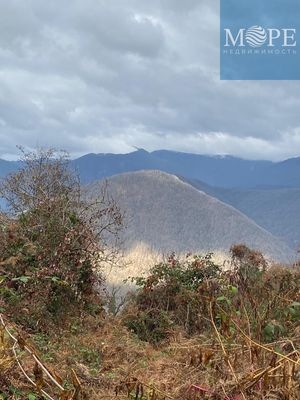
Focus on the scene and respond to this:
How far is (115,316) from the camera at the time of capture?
9.80m

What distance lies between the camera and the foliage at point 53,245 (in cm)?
807

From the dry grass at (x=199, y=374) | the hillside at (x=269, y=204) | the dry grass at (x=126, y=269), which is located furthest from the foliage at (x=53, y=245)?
the hillside at (x=269, y=204)

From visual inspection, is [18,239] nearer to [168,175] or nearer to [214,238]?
[214,238]

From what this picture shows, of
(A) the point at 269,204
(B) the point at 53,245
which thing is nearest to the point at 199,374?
(B) the point at 53,245

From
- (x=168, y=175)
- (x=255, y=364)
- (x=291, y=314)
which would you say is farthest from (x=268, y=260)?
(x=168, y=175)

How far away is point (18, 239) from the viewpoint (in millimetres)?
9188

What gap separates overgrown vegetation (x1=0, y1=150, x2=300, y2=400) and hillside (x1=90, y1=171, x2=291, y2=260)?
11761mm

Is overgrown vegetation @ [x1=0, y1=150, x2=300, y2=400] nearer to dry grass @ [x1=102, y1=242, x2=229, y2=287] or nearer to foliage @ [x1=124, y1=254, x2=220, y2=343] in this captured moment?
foliage @ [x1=124, y1=254, x2=220, y2=343]

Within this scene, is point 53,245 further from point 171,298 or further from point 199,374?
point 199,374

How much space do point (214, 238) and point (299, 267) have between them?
13302 mm

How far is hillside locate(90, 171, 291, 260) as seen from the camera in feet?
81.4

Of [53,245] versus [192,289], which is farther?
[192,289]

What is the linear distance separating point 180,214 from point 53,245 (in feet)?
62.9

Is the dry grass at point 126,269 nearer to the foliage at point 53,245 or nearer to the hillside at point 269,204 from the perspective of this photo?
the foliage at point 53,245
